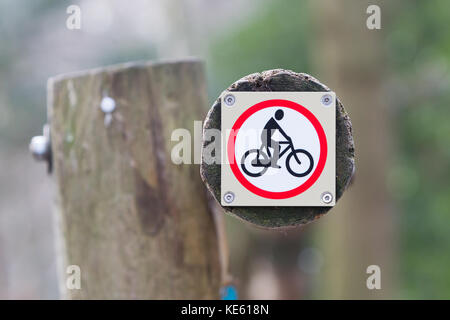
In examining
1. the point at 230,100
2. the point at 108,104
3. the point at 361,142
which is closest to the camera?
the point at 230,100

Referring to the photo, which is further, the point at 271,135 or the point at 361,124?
the point at 361,124

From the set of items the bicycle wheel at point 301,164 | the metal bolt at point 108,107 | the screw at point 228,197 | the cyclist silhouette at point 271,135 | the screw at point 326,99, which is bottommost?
the screw at point 228,197

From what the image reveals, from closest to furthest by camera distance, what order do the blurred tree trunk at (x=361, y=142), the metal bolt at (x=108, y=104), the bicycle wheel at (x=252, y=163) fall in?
the bicycle wheel at (x=252, y=163)
the metal bolt at (x=108, y=104)
the blurred tree trunk at (x=361, y=142)

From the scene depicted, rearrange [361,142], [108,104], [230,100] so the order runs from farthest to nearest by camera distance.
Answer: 1. [361,142]
2. [108,104]
3. [230,100]

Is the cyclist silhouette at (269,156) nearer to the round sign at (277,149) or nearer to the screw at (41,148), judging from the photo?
the round sign at (277,149)

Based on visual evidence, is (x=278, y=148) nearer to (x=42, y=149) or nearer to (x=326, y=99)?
(x=326, y=99)

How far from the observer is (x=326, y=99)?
0.54 m

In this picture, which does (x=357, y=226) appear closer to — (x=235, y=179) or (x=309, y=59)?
(x=309, y=59)

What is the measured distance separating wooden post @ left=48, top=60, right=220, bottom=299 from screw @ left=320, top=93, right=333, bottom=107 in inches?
10.7

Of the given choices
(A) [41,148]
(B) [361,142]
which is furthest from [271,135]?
(B) [361,142]

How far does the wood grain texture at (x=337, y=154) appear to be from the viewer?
1.78ft

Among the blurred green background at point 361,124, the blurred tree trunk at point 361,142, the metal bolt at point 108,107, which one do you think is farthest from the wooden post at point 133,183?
the blurred tree trunk at point 361,142

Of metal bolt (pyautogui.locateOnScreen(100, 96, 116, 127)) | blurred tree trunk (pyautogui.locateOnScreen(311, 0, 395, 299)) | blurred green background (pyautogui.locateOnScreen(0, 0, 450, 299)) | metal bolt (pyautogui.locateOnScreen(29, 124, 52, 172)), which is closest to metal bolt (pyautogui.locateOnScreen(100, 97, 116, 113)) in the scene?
metal bolt (pyautogui.locateOnScreen(100, 96, 116, 127))
